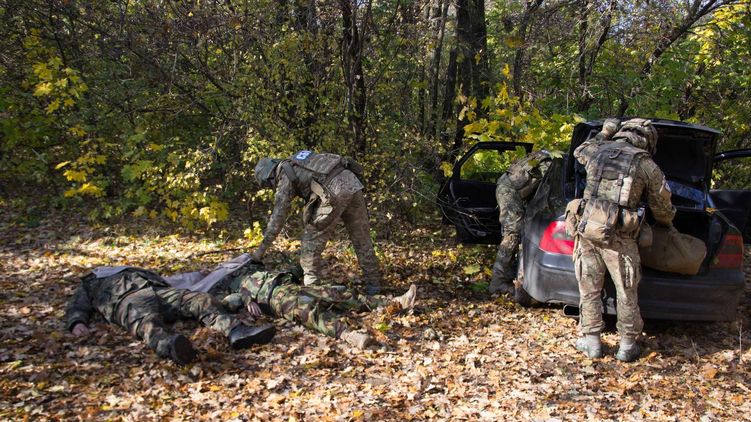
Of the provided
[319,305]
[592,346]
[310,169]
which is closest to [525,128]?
[310,169]

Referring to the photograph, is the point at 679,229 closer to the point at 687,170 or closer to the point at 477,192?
the point at 687,170

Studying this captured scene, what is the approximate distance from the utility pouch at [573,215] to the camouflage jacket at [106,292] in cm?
378

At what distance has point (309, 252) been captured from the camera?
5609 mm

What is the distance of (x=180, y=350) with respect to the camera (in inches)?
161

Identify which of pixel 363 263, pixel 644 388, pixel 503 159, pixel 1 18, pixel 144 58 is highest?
pixel 1 18

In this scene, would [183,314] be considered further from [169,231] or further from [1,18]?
[1,18]

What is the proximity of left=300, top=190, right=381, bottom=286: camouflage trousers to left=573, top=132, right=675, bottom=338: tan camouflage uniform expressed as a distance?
2.31 m

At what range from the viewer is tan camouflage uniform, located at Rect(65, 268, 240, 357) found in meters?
4.62

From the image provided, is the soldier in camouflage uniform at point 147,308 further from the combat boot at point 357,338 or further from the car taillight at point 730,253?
the car taillight at point 730,253

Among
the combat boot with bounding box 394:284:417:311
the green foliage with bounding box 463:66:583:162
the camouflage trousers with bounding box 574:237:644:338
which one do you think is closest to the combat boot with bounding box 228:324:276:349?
the combat boot with bounding box 394:284:417:311

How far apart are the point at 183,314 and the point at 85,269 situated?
2.62 metres

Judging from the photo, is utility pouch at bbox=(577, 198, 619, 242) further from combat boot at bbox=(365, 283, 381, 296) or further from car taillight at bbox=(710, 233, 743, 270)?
combat boot at bbox=(365, 283, 381, 296)

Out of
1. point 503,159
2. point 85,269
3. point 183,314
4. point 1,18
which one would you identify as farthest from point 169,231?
point 503,159

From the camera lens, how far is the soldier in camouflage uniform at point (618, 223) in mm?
4203
